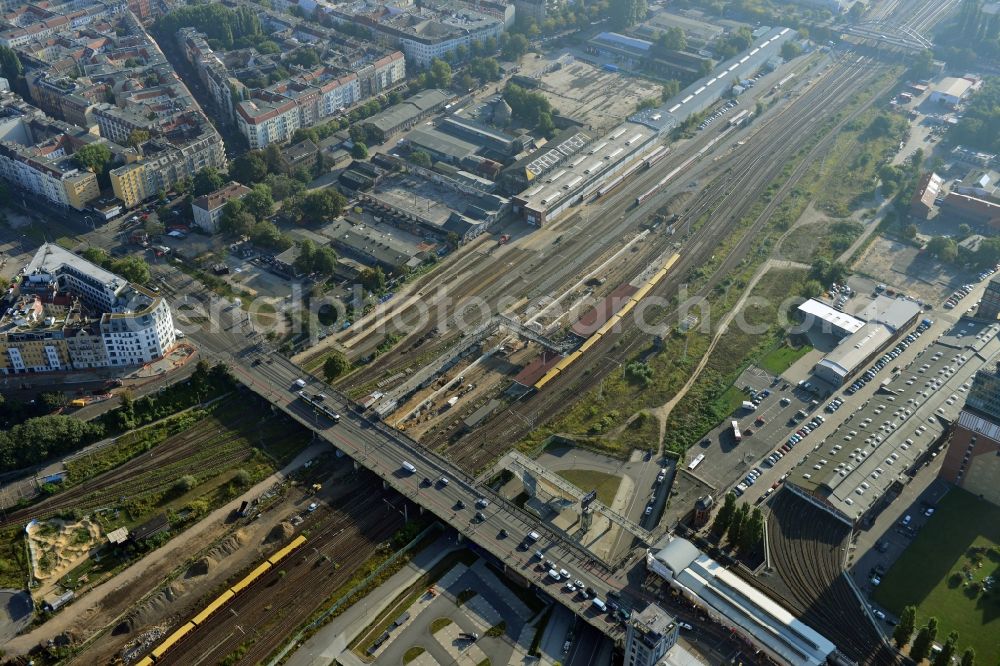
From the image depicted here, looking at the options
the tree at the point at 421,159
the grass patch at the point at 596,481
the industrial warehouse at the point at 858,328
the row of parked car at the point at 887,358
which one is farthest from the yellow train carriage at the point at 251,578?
the tree at the point at 421,159

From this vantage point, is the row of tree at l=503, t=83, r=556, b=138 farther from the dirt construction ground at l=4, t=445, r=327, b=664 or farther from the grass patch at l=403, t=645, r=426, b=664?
the grass patch at l=403, t=645, r=426, b=664

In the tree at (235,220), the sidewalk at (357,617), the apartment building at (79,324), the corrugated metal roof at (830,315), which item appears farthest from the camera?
the tree at (235,220)

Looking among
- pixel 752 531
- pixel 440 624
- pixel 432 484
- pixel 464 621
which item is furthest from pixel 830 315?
pixel 440 624

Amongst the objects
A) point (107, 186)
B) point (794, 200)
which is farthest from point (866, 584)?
point (107, 186)

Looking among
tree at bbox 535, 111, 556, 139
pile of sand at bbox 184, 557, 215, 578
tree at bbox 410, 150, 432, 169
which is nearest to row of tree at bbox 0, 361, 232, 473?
pile of sand at bbox 184, 557, 215, 578

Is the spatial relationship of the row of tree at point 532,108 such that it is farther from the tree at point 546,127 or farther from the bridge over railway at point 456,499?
the bridge over railway at point 456,499

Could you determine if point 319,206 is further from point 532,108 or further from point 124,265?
point 532,108
